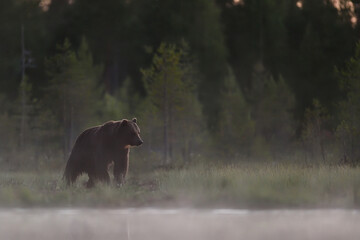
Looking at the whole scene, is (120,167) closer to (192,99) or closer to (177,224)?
(177,224)

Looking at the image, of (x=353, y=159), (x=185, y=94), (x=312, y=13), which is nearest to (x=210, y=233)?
(x=353, y=159)

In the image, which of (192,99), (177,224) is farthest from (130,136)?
(192,99)

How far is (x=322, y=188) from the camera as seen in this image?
11219 mm

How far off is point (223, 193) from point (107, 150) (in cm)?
313

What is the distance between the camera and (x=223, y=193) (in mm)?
10898

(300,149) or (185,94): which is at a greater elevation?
(185,94)

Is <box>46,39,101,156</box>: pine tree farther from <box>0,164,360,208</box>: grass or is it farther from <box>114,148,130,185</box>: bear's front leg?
<box>0,164,360,208</box>: grass

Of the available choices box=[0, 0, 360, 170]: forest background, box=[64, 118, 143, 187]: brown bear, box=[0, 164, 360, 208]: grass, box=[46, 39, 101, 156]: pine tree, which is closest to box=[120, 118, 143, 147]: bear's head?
box=[64, 118, 143, 187]: brown bear

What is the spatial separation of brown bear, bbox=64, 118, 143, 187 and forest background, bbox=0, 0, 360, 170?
5.66m

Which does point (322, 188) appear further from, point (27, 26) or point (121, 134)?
point (27, 26)

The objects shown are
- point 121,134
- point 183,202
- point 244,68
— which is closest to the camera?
point 183,202

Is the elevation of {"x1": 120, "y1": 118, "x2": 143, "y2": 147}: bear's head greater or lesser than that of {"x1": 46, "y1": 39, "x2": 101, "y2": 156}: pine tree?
lesser

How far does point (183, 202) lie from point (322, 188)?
8.96 feet

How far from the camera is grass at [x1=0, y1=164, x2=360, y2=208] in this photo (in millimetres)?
10469
